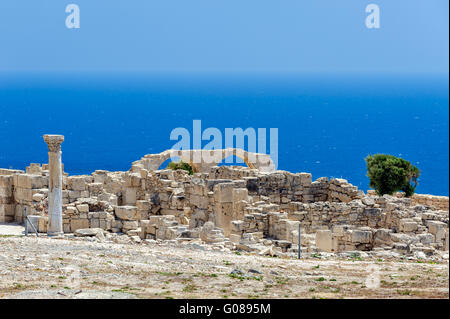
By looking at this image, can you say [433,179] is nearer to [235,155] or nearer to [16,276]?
[235,155]

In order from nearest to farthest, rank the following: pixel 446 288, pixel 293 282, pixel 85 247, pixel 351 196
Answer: pixel 446 288 < pixel 293 282 < pixel 85 247 < pixel 351 196

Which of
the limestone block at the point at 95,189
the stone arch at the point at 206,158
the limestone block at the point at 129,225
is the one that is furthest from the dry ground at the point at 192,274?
the stone arch at the point at 206,158

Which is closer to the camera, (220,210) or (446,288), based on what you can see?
(446,288)

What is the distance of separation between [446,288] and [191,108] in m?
169

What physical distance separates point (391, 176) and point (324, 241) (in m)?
16.5

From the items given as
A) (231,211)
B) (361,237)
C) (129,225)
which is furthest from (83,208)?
(361,237)

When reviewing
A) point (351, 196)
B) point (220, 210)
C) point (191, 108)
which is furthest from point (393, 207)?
point (191, 108)

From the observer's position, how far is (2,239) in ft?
69.3

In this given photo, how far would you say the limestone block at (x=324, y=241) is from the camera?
21.4 m

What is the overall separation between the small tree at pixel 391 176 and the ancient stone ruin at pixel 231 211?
10182 mm

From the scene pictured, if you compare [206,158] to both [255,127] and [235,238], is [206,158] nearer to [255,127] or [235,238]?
[235,238]

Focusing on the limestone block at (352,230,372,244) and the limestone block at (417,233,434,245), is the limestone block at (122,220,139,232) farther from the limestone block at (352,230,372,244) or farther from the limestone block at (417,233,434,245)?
the limestone block at (417,233,434,245)

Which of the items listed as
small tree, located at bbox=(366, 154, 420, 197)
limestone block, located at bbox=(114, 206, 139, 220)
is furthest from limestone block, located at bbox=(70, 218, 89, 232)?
small tree, located at bbox=(366, 154, 420, 197)

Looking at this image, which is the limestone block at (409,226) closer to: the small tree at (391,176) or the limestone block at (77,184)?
the limestone block at (77,184)
